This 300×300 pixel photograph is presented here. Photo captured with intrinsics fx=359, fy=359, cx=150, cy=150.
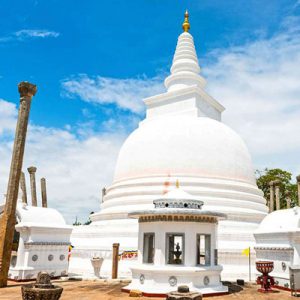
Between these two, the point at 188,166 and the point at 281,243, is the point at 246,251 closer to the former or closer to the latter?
the point at 281,243

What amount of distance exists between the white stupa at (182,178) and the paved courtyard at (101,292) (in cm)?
404

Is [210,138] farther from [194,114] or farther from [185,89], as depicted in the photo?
[185,89]

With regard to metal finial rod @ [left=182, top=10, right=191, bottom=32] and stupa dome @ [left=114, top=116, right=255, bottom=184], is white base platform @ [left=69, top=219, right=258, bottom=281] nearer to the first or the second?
stupa dome @ [left=114, top=116, right=255, bottom=184]

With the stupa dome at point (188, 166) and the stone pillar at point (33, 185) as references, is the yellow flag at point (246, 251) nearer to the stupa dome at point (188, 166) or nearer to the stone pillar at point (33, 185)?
the stupa dome at point (188, 166)

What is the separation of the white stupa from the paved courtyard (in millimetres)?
4039

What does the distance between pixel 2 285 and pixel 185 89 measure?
21.7 m

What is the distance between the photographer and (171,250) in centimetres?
1598

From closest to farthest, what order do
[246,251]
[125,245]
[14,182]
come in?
1. [14,182]
2. [246,251]
3. [125,245]

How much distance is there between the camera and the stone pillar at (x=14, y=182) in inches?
663

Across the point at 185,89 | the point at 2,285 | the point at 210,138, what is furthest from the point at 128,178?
the point at 2,285

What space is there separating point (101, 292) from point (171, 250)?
348 centimetres

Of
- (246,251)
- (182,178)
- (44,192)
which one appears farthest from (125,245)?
(44,192)

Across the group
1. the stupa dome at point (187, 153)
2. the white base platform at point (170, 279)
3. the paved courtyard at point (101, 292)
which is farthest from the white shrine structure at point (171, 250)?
the stupa dome at point (187, 153)

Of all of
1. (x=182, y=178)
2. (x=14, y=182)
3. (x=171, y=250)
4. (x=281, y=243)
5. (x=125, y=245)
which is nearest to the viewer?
(x=171, y=250)
